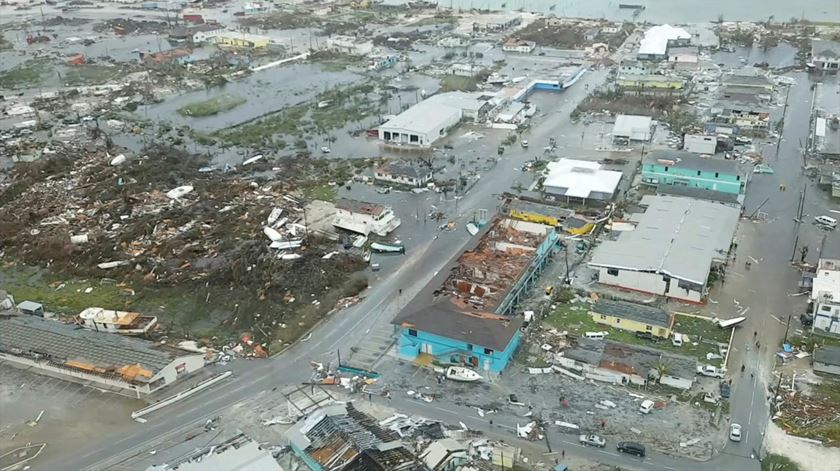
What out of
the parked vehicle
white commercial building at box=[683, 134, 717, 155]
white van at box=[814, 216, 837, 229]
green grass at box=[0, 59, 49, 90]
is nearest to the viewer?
the parked vehicle

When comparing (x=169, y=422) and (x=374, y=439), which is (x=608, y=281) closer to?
(x=374, y=439)

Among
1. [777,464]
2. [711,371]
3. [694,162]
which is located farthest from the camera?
[694,162]

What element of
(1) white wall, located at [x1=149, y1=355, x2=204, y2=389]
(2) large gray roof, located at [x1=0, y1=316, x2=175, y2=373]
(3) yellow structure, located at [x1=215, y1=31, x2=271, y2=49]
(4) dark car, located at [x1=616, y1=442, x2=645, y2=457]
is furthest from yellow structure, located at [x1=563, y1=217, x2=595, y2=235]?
(3) yellow structure, located at [x1=215, y1=31, x2=271, y2=49]

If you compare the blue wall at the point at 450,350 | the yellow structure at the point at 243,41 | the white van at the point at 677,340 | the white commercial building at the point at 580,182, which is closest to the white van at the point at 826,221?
the white commercial building at the point at 580,182

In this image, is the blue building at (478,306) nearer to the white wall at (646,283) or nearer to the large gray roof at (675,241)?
the white wall at (646,283)

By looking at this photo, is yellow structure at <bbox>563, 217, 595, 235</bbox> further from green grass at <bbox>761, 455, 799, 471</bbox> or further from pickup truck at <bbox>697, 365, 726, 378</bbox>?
green grass at <bbox>761, 455, 799, 471</bbox>

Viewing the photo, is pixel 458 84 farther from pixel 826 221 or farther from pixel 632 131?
pixel 826 221

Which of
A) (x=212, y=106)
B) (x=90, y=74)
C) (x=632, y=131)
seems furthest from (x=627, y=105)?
(x=90, y=74)
